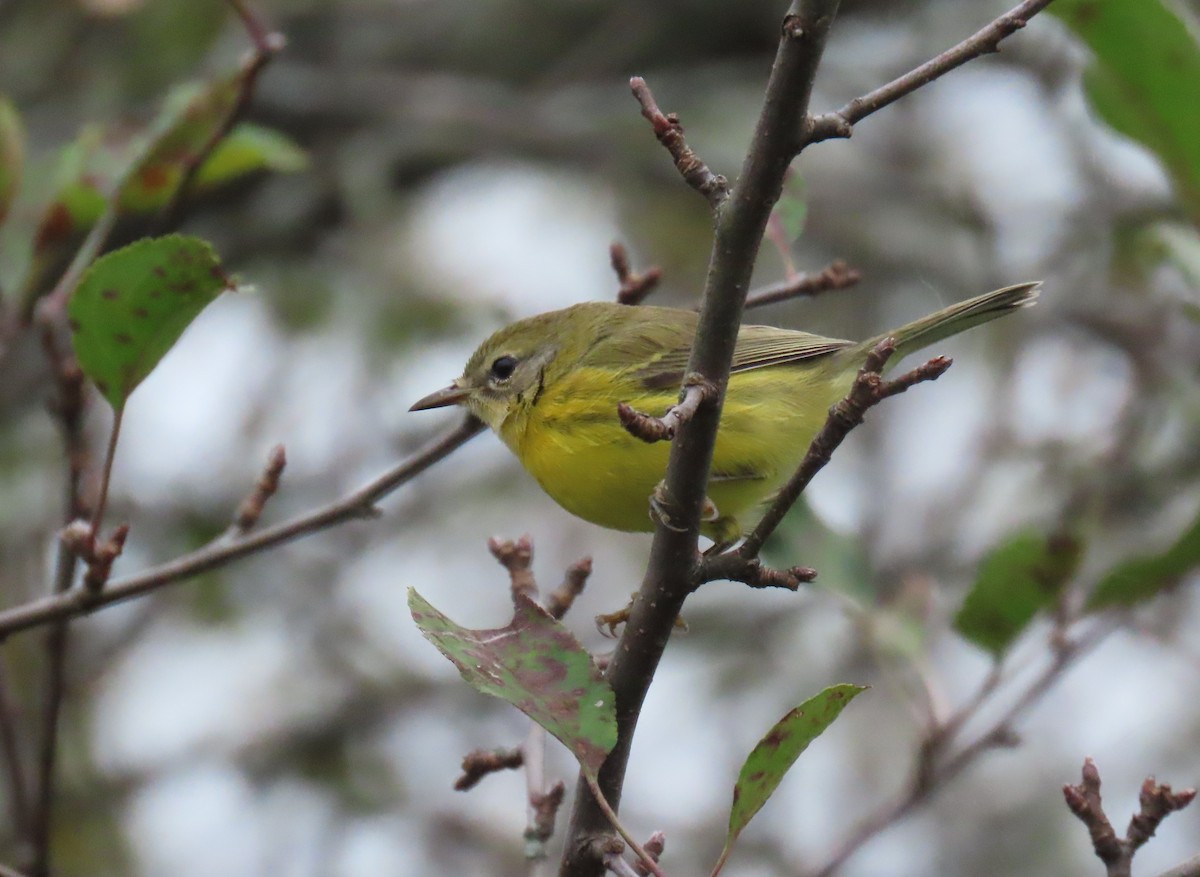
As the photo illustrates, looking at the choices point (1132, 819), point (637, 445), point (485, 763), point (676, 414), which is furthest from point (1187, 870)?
point (637, 445)

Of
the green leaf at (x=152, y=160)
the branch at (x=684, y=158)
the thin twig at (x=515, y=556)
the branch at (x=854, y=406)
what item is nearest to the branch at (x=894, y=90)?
the branch at (x=684, y=158)

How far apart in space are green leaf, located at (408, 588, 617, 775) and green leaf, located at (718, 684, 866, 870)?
0.22 m

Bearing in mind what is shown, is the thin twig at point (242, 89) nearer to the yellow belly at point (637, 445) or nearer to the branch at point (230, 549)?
the branch at point (230, 549)

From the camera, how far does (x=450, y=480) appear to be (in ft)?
24.1

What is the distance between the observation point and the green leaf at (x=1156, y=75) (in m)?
3.08

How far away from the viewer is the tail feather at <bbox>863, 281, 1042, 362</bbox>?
3289 mm

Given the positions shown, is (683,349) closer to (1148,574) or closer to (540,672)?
(1148,574)

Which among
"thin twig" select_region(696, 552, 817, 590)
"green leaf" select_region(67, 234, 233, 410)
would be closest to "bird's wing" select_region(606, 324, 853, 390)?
"green leaf" select_region(67, 234, 233, 410)

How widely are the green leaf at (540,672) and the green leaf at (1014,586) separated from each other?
4.78 ft

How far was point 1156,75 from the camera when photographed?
10.3 ft

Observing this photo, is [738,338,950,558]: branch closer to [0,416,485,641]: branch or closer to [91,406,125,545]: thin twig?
[0,416,485,641]: branch

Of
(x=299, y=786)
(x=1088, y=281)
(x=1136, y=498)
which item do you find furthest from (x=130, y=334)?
(x=1088, y=281)

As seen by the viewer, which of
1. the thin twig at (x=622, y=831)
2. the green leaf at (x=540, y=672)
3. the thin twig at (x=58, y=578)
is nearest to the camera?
the thin twig at (x=622, y=831)

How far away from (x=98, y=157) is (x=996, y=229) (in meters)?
4.60
